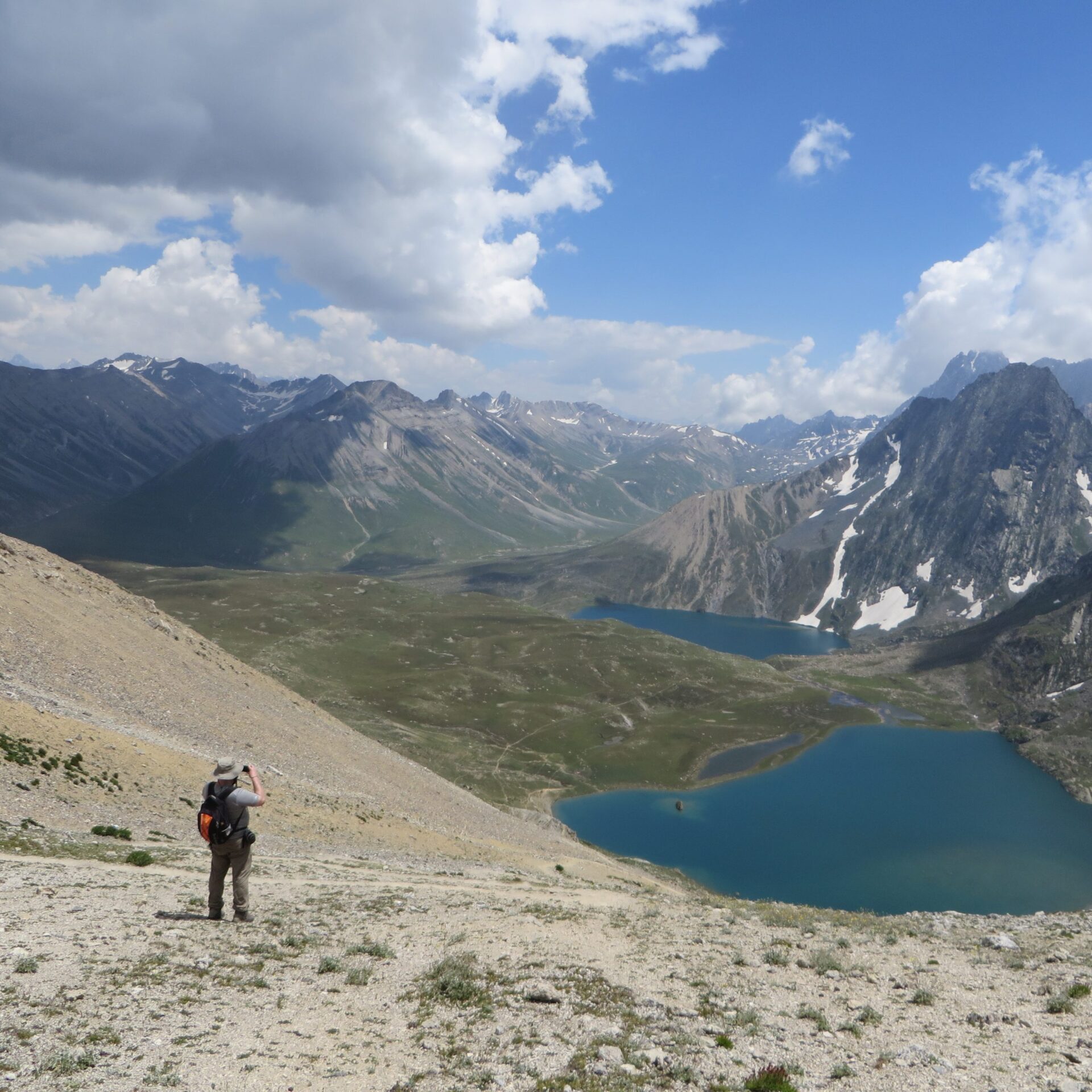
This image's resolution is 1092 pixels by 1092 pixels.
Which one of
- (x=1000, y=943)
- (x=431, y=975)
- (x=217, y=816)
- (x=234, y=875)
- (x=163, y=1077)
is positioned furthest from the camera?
(x=1000, y=943)

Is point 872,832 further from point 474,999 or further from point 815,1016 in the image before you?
point 474,999

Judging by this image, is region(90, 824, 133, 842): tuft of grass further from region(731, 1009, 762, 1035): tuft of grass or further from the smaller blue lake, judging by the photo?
the smaller blue lake

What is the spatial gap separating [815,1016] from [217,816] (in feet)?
50.1

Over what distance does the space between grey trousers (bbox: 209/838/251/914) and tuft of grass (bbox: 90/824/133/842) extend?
42.7ft

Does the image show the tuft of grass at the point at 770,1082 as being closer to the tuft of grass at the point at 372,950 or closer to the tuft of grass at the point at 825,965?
the tuft of grass at the point at 825,965

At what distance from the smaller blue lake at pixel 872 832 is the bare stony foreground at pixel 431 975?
201ft

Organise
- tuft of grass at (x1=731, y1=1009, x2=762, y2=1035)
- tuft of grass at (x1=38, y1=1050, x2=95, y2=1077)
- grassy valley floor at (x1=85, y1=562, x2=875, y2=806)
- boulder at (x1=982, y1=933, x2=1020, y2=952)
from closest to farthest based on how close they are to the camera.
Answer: tuft of grass at (x1=38, y1=1050, x2=95, y2=1077) < tuft of grass at (x1=731, y1=1009, x2=762, y2=1035) < boulder at (x1=982, y1=933, x2=1020, y2=952) < grassy valley floor at (x1=85, y1=562, x2=875, y2=806)

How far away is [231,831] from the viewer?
17344 mm

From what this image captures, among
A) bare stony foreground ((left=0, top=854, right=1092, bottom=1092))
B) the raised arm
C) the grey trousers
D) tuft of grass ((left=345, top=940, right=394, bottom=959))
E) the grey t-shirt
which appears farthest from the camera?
the grey trousers

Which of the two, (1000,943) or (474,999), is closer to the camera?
(474,999)

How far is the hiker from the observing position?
17156mm

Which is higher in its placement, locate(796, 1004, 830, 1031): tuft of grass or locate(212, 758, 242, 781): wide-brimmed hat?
locate(212, 758, 242, 781): wide-brimmed hat

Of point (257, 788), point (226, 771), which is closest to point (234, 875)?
point (257, 788)

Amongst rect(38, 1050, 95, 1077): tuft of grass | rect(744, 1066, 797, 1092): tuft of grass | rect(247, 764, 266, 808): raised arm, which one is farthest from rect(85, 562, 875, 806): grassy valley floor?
rect(38, 1050, 95, 1077): tuft of grass
